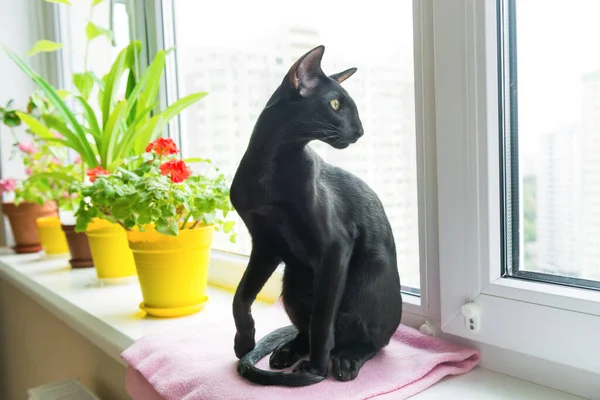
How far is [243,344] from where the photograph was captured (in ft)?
2.04

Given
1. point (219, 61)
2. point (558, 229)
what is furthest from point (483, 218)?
point (219, 61)

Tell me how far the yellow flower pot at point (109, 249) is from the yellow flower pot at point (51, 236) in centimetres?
45

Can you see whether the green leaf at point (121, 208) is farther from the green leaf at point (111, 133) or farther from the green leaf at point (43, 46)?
the green leaf at point (43, 46)

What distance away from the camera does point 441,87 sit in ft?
2.12

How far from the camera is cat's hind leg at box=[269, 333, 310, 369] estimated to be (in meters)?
0.61

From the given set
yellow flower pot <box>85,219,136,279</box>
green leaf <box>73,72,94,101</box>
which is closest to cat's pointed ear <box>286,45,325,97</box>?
yellow flower pot <box>85,219,136,279</box>

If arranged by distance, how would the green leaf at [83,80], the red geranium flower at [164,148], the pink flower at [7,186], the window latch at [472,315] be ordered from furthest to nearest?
1. the pink flower at [7,186]
2. the green leaf at [83,80]
3. the red geranium flower at [164,148]
4. the window latch at [472,315]

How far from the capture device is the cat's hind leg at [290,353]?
0.61m

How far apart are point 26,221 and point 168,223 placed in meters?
1.07

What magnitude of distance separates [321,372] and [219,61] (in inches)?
34.2

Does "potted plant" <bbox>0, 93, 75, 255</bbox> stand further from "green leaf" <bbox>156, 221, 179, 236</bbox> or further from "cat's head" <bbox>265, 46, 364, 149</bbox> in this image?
"cat's head" <bbox>265, 46, 364, 149</bbox>

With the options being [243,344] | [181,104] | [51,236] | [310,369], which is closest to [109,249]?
[181,104]

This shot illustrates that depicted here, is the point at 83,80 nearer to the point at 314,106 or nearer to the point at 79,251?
the point at 79,251

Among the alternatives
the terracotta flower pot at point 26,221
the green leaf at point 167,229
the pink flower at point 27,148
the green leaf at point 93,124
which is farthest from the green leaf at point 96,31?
the green leaf at point 167,229
